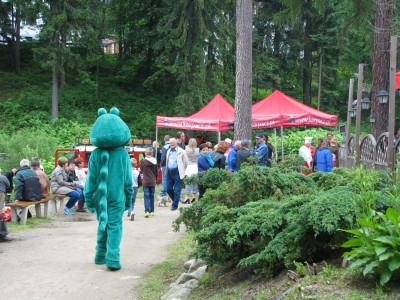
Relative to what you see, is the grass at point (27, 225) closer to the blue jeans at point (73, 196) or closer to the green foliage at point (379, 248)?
the blue jeans at point (73, 196)

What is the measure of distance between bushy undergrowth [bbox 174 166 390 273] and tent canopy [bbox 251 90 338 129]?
12037mm

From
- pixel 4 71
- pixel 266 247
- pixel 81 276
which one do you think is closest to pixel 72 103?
pixel 4 71

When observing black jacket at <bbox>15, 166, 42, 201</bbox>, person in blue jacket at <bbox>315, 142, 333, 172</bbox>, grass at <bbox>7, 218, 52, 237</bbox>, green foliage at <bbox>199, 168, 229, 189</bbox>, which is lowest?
grass at <bbox>7, 218, 52, 237</bbox>

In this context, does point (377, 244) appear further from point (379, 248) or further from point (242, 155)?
point (242, 155)

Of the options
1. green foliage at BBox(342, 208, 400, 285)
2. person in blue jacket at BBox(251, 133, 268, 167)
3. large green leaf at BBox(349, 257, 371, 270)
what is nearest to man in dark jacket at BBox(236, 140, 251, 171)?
person in blue jacket at BBox(251, 133, 268, 167)

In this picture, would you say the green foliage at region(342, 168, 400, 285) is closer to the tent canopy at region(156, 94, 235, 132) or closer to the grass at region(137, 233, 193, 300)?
the grass at region(137, 233, 193, 300)

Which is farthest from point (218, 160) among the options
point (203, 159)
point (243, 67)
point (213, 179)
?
point (213, 179)

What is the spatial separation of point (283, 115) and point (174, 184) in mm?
5933

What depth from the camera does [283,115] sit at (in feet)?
65.0

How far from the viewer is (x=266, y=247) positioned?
5840mm

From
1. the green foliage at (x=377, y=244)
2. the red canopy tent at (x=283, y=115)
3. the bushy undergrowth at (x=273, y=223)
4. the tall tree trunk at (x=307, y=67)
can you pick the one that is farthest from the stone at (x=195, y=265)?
the tall tree trunk at (x=307, y=67)

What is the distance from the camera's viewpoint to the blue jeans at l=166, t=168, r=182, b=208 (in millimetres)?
15109

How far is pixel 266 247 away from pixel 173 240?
5.25 m

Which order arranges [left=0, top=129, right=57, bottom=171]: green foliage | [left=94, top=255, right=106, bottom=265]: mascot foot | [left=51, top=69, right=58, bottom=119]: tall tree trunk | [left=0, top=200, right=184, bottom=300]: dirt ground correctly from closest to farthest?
[left=0, top=200, right=184, bottom=300]: dirt ground < [left=94, top=255, right=106, bottom=265]: mascot foot < [left=0, top=129, right=57, bottom=171]: green foliage < [left=51, top=69, right=58, bottom=119]: tall tree trunk
